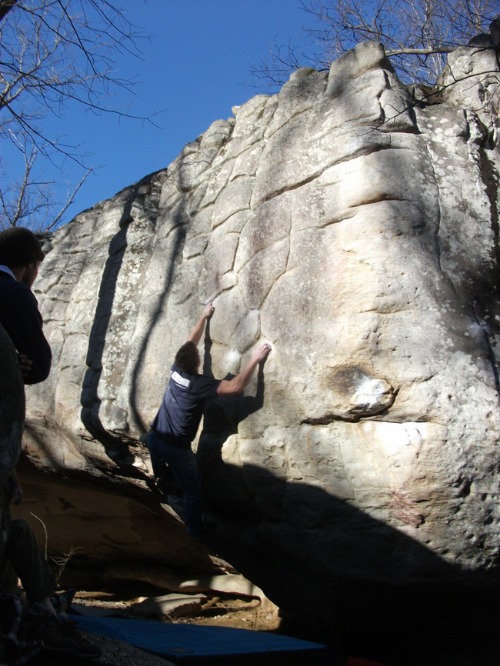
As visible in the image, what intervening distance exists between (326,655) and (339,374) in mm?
1541

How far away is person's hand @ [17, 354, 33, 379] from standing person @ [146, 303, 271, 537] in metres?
1.73

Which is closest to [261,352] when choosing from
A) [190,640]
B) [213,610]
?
[190,640]

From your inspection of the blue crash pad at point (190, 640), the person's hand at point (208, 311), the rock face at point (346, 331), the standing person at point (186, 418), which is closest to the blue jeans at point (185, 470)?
the standing person at point (186, 418)

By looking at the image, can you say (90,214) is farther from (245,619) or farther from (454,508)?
(454,508)

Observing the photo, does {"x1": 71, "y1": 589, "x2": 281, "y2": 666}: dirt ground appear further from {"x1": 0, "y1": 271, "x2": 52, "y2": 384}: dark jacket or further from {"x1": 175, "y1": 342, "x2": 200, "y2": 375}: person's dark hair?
{"x1": 0, "y1": 271, "x2": 52, "y2": 384}: dark jacket

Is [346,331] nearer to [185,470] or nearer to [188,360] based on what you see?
[188,360]

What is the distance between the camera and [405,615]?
4.36 meters

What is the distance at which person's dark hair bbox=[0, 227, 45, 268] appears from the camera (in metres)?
3.23

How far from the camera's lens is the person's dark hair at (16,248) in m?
3.23

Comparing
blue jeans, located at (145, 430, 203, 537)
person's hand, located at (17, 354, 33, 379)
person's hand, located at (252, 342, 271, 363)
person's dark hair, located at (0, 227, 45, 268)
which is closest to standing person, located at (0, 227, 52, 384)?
person's hand, located at (17, 354, 33, 379)

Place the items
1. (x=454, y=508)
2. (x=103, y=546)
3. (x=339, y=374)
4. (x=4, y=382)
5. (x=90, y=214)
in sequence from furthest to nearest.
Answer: (x=103, y=546) → (x=90, y=214) → (x=339, y=374) → (x=454, y=508) → (x=4, y=382)

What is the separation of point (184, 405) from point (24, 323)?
1871 millimetres

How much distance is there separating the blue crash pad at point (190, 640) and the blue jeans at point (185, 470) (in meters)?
0.75

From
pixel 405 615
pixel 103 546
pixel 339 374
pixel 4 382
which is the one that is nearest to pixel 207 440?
pixel 339 374
